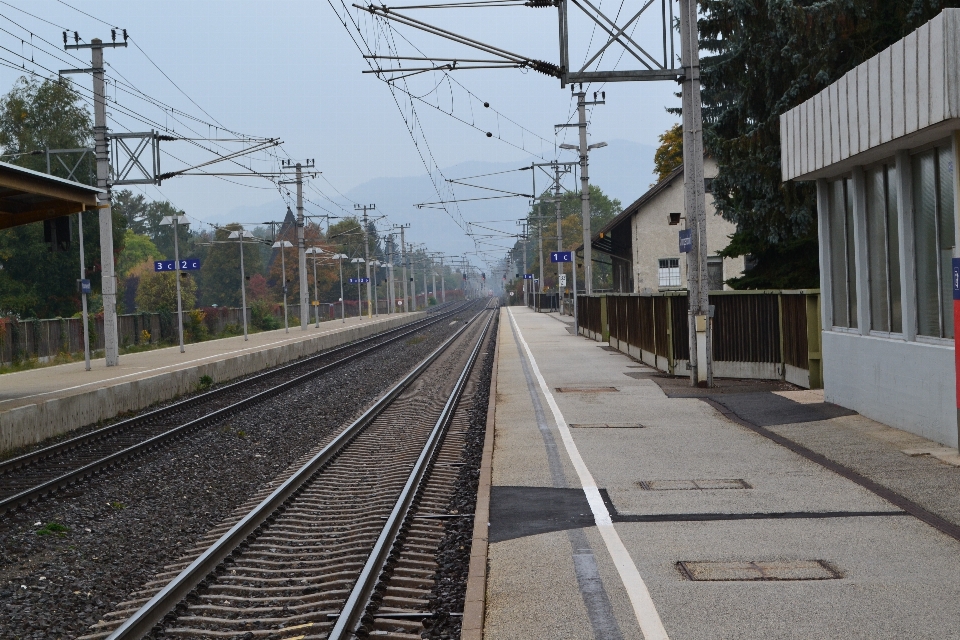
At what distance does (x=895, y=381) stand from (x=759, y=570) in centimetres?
672

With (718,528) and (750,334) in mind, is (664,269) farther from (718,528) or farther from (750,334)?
(718,528)

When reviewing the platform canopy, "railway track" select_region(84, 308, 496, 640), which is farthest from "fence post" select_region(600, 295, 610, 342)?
"railway track" select_region(84, 308, 496, 640)

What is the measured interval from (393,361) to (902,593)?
95.7ft

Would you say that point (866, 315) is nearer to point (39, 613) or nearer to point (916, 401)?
point (916, 401)

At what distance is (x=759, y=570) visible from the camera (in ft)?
23.2

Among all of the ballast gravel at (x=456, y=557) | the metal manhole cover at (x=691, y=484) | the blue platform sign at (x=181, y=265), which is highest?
the blue platform sign at (x=181, y=265)

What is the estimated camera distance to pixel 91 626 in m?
6.98

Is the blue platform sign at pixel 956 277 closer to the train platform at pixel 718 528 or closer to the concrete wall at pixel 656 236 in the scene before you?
the train platform at pixel 718 528

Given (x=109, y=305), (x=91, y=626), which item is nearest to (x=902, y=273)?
(x=91, y=626)

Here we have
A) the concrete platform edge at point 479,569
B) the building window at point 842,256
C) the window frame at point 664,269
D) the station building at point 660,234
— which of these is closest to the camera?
the concrete platform edge at point 479,569

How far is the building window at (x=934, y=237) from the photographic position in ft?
37.8

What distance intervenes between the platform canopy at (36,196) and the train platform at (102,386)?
3434 mm

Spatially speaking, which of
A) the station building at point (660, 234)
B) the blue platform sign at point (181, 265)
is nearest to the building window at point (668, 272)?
the station building at point (660, 234)

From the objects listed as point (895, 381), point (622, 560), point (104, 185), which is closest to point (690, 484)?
point (622, 560)
